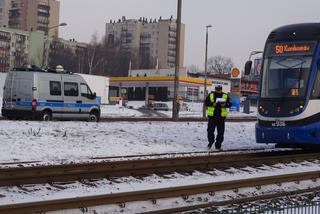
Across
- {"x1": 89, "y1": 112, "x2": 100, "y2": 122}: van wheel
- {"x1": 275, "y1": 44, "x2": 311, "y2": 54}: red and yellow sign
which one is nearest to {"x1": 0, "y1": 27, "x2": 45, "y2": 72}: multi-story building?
{"x1": 89, "y1": 112, "x2": 100, "y2": 122}: van wheel

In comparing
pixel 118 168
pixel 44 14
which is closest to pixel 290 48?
pixel 118 168

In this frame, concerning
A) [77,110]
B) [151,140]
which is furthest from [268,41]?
[77,110]

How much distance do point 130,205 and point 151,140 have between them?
32.0 feet

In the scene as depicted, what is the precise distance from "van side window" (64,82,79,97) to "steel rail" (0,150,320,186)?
36.8 feet

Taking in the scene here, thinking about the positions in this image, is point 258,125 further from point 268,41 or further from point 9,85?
point 9,85

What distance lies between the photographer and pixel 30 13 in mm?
133250

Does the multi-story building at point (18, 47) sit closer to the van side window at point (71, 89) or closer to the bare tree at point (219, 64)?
the bare tree at point (219, 64)

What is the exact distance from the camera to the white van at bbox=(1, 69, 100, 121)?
2258 centimetres

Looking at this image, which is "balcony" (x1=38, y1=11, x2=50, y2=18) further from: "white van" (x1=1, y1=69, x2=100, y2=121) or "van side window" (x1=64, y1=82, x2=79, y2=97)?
"van side window" (x1=64, y1=82, x2=79, y2=97)

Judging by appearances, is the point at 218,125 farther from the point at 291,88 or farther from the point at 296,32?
the point at 296,32

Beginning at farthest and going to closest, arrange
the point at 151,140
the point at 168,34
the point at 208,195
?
1. the point at 168,34
2. the point at 151,140
3. the point at 208,195

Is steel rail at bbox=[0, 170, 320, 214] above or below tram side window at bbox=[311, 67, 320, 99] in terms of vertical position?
below

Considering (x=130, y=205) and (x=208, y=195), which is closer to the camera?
(x=130, y=205)

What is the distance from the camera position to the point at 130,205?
25.7 feet
